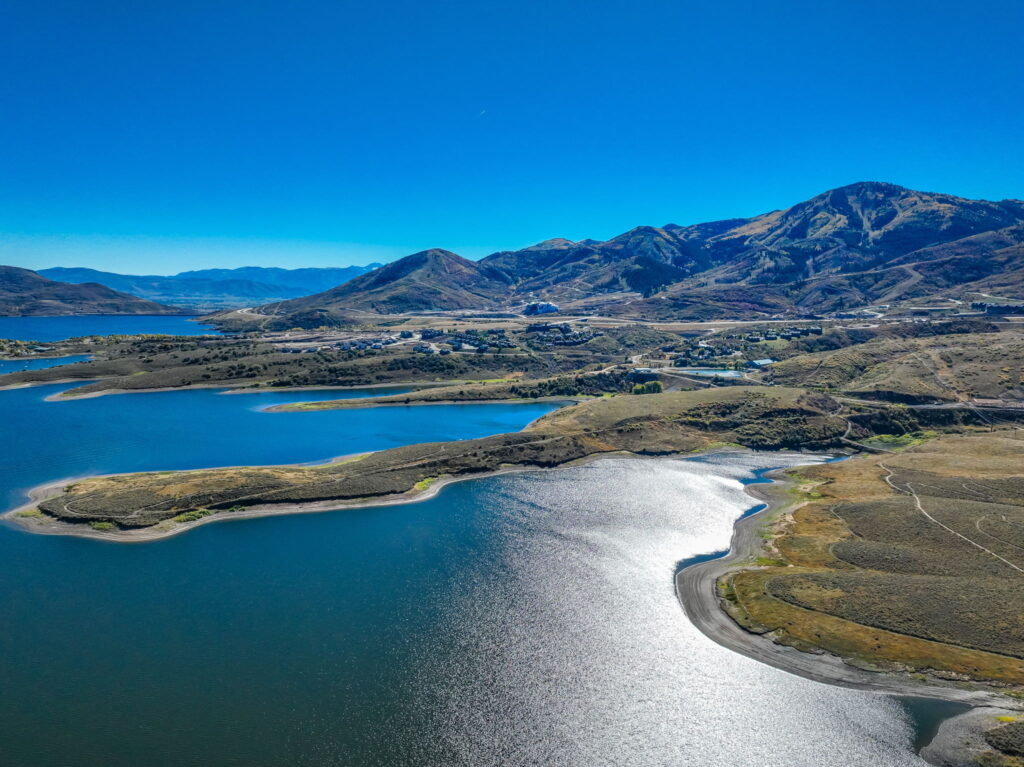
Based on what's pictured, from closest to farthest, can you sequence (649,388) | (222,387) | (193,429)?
1. (193,429)
2. (649,388)
3. (222,387)

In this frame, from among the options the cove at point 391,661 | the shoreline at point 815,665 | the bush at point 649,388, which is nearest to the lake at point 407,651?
the cove at point 391,661

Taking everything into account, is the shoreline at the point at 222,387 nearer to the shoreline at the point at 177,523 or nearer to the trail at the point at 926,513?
the shoreline at the point at 177,523

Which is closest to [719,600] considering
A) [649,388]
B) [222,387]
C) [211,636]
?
[211,636]

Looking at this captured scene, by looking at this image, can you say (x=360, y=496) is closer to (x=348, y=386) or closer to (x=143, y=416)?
(x=143, y=416)

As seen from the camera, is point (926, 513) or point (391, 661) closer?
point (391, 661)

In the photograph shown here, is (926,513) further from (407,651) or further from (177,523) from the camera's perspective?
(177,523)

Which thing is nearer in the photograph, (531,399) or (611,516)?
(611,516)

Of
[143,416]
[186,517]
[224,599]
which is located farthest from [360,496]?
[143,416]
